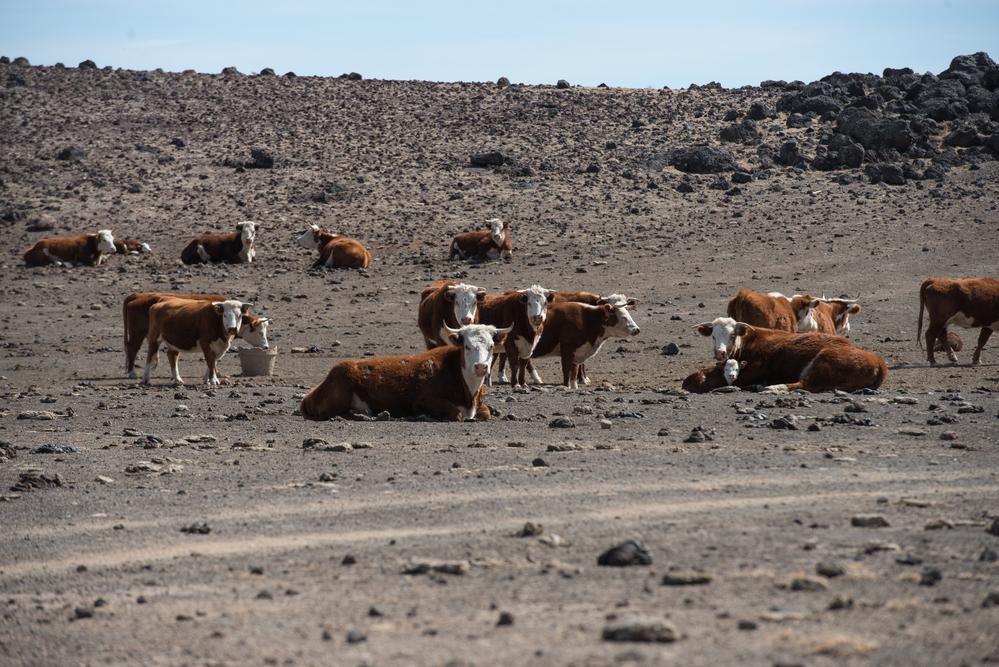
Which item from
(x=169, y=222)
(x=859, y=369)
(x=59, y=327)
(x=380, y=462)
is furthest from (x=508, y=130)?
(x=380, y=462)

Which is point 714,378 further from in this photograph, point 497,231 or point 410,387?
point 497,231

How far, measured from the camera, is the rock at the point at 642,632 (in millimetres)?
4453

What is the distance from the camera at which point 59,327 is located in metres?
20.9

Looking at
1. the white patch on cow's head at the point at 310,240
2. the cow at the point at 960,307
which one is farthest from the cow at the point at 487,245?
the cow at the point at 960,307

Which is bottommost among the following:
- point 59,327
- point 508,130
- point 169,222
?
point 59,327

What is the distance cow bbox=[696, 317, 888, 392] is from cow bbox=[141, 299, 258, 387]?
7666 millimetres

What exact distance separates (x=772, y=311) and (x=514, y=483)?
412 inches

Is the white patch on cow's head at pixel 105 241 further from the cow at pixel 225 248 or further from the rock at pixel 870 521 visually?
the rock at pixel 870 521

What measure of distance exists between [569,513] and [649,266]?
1949 centimetres

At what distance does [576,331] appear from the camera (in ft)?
52.4

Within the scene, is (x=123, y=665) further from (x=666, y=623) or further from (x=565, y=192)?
(x=565, y=192)

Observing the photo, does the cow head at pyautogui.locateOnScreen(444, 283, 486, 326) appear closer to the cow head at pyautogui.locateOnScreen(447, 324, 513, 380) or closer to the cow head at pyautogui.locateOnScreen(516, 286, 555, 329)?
the cow head at pyautogui.locateOnScreen(516, 286, 555, 329)

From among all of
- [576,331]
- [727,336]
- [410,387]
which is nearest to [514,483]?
[410,387]

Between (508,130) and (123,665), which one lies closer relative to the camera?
(123,665)
